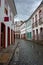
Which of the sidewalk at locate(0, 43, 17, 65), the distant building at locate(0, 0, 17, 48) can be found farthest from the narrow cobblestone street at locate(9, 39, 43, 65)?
the distant building at locate(0, 0, 17, 48)

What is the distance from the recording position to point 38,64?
8453 mm

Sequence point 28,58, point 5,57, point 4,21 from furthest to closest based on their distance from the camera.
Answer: point 4,21 → point 28,58 → point 5,57

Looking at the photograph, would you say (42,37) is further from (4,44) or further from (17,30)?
(17,30)

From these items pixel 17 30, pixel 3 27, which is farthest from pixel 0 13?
pixel 17 30

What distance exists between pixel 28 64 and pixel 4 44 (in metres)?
8.69

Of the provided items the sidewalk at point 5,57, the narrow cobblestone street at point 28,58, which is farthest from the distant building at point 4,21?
the narrow cobblestone street at point 28,58

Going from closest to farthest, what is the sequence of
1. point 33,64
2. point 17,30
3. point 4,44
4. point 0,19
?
1. point 33,64
2. point 0,19
3. point 4,44
4. point 17,30

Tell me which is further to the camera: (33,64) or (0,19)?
(0,19)

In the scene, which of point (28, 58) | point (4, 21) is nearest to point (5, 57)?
point (28, 58)

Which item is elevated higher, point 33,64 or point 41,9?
point 41,9

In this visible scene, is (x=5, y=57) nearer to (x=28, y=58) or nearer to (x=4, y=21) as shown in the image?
(x=28, y=58)

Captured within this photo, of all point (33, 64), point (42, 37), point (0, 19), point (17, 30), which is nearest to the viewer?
point (33, 64)

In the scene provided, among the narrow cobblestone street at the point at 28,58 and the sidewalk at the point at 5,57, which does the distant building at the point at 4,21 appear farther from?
the narrow cobblestone street at the point at 28,58

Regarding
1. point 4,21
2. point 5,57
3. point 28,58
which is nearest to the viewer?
point 5,57
